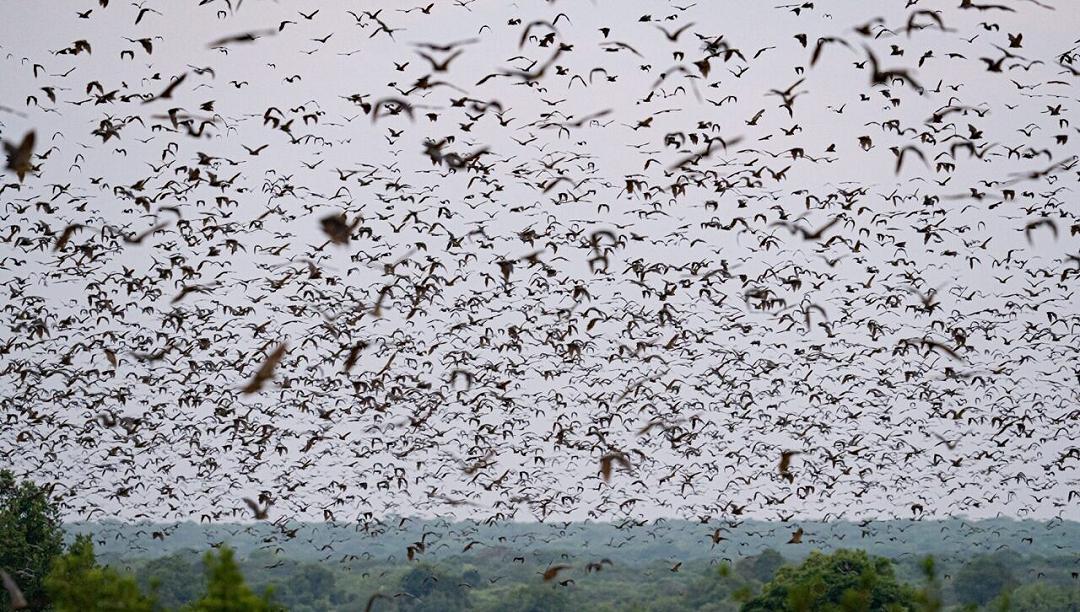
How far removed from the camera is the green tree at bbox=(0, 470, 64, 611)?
45.8 m

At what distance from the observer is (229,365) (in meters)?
39.2

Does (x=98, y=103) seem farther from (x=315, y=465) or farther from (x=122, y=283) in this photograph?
(x=315, y=465)

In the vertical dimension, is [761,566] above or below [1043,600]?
above

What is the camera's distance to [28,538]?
49.0 metres

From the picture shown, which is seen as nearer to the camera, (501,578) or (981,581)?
(981,581)

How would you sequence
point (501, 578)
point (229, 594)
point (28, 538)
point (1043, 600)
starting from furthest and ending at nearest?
1. point (501, 578)
2. point (1043, 600)
3. point (28, 538)
4. point (229, 594)

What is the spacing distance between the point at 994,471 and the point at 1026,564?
300 feet

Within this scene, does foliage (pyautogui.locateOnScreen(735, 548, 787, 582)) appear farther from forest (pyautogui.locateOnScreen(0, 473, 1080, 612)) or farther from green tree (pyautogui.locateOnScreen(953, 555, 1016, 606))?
green tree (pyautogui.locateOnScreen(953, 555, 1016, 606))

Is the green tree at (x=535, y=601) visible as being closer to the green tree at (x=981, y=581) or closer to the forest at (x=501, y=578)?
the forest at (x=501, y=578)

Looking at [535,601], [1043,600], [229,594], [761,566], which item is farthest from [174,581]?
[229,594]

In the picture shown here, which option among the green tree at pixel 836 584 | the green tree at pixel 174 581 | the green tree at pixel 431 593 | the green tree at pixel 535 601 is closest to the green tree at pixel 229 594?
the green tree at pixel 836 584

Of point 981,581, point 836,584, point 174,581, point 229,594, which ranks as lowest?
point 174,581

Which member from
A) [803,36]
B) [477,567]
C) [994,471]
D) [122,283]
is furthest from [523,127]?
[477,567]

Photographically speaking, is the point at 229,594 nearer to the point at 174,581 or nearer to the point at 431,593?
the point at 174,581
